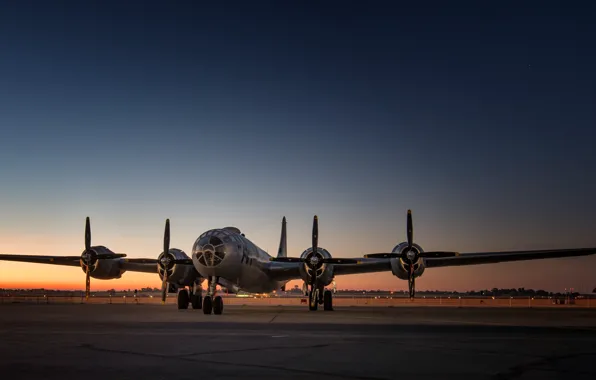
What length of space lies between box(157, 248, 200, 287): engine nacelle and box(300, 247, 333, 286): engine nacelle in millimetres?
8244

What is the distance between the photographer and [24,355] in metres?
11.0

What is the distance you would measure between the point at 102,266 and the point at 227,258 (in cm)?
1372

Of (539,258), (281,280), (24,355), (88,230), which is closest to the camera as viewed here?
(24,355)

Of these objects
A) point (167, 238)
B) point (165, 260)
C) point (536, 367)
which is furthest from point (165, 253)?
point (536, 367)

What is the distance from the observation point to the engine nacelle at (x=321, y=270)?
38.4 m

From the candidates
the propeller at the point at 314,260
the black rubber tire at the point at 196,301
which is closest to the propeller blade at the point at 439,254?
the propeller at the point at 314,260

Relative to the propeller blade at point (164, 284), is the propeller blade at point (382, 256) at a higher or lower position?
higher

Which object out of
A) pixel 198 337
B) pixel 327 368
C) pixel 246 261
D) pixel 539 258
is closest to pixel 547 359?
pixel 327 368

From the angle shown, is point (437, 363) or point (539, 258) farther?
point (539, 258)

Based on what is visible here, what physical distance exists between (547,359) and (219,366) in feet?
20.0

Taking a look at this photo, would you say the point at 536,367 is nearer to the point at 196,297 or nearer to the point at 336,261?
the point at 336,261

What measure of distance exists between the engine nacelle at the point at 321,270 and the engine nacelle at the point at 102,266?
14311 mm

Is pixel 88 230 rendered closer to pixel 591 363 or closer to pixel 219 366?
pixel 219 366

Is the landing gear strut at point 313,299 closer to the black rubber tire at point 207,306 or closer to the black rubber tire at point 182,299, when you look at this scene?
the black rubber tire at point 182,299
